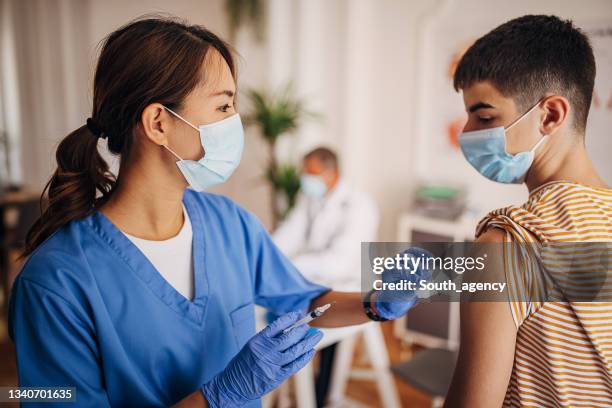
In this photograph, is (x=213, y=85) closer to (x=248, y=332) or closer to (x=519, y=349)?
(x=248, y=332)

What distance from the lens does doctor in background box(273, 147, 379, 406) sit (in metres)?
2.29

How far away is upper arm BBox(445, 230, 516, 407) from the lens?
74 centimetres

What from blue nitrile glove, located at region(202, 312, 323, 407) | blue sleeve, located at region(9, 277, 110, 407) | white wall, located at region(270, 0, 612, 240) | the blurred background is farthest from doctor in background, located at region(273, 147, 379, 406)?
blue sleeve, located at region(9, 277, 110, 407)

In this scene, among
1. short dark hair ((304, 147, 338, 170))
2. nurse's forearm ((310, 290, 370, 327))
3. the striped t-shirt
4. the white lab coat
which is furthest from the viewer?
short dark hair ((304, 147, 338, 170))

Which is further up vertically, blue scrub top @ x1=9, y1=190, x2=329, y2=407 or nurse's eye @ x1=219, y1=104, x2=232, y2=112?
nurse's eye @ x1=219, y1=104, x2=232, y2=112

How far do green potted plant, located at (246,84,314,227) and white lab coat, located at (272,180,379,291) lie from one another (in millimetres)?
530

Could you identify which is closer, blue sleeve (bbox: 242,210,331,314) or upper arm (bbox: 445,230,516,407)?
upper arm (bbox: 445,230,516,407)

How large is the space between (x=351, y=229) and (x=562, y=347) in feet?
5.48

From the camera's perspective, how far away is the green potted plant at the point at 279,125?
10.2ft

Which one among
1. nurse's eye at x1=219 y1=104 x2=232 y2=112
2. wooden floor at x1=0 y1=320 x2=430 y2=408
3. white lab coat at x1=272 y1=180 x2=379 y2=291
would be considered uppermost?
nurse's eye at x1=219 y1=104 x2=232 y2=112

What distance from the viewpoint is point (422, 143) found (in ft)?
10.7

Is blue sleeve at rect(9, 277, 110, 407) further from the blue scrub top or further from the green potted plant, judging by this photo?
the green potted plant

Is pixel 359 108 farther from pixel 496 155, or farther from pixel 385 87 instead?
pixel 496 155

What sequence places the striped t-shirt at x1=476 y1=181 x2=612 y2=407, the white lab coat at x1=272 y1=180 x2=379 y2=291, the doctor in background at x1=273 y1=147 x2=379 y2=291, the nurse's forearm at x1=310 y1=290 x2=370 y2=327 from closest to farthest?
the striped t-shirt at x1=476 y1=181 x2=612 y2=407
the nurse's forearm at x1=310 y1=290 x2=370 y2=327
the white lab coat at x1=272 y1=180 x2=379 y2=291
the doctor in background at x1=273 y1=147 x2=379 y2=291
